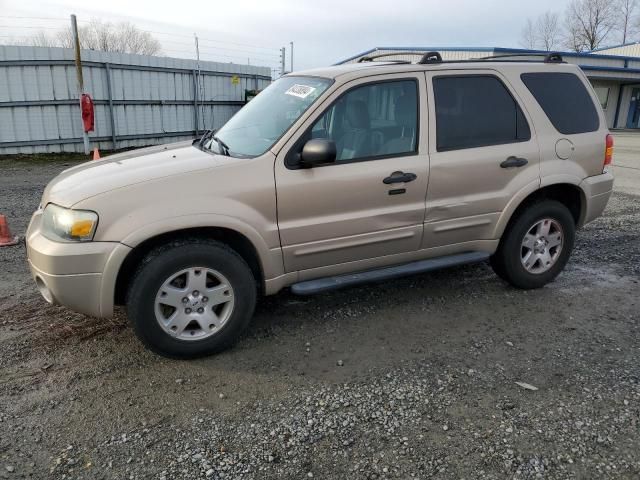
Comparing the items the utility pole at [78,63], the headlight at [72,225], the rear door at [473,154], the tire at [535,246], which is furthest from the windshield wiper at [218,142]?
the utility pole at [78,63]

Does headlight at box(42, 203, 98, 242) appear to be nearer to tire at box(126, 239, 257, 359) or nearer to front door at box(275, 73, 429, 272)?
tire at box(126, 239, 257, 359)

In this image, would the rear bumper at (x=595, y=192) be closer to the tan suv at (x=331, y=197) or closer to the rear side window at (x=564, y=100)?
the tan suv at (x=331, y=197)

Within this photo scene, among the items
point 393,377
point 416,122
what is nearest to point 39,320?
point 393,377

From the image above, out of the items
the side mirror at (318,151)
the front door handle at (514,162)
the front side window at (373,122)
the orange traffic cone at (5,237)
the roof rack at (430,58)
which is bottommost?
the orange traffic cone at (5,237)

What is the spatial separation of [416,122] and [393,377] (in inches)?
75.4

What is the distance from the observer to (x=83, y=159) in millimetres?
12680

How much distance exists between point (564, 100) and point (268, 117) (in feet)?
8.58

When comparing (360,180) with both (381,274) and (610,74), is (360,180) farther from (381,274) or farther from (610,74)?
(610,74)

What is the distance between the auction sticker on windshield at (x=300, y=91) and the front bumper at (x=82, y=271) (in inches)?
68.3

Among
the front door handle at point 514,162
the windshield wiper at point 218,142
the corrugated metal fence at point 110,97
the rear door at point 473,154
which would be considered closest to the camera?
the windshield wiper at point 218,142

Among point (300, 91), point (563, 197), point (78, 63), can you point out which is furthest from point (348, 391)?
point (78, 63)

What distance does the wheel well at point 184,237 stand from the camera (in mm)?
3375

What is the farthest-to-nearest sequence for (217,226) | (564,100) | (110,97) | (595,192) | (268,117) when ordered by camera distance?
(110,97) → (595,192) → (564,100) → (268,117) → (217,226)

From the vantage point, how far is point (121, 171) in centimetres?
355
